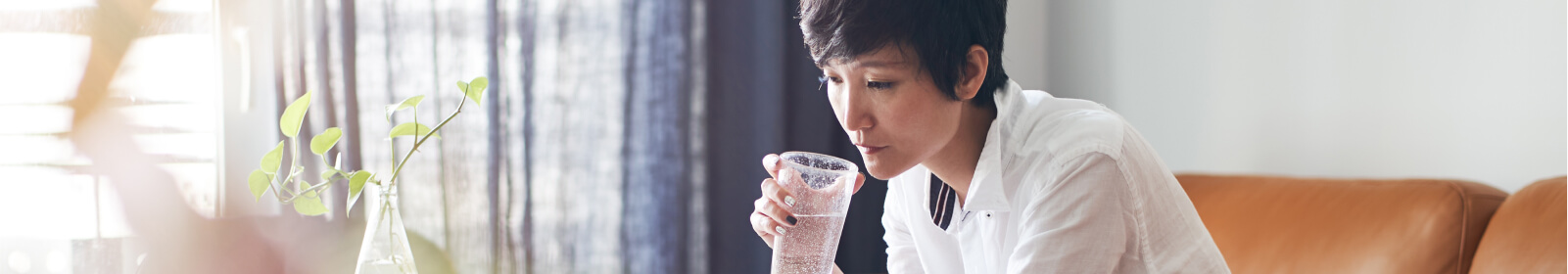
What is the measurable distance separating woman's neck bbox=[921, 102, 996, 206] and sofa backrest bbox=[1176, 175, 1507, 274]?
2.07 feet

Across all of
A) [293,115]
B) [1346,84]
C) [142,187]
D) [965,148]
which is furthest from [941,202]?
[142,187]

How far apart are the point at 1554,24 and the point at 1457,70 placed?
155 millimetres

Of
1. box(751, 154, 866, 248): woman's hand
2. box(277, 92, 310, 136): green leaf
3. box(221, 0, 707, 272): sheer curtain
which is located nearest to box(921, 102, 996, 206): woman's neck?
box(751, 154, 866, 248): woman's hand

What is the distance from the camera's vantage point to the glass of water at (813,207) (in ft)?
2.99

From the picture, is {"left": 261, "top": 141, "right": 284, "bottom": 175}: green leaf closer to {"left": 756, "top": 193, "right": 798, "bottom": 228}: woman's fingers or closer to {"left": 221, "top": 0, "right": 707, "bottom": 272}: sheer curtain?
{"left": 756, "top": 193, "right": 798, "bottom": 228}: woman's fingers

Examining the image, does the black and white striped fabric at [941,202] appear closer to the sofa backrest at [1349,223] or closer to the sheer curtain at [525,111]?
the sofa backrest at [1349,223]

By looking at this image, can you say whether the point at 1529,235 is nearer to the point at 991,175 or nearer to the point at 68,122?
the point at 991,175

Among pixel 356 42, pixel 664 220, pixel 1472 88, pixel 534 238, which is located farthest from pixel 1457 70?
pixel 356 42

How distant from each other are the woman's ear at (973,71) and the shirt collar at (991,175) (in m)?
0.06

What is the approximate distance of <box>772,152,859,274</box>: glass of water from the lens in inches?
35.9

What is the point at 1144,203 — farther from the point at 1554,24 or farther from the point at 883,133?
the point at 1554,24

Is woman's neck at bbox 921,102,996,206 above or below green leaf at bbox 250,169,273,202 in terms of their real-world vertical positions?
above

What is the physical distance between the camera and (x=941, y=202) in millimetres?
1136

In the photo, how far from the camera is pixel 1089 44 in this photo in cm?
246
